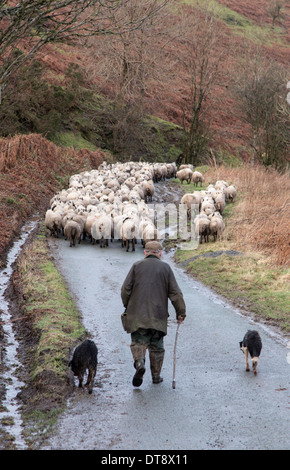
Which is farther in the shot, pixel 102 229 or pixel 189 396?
pixel 102 229

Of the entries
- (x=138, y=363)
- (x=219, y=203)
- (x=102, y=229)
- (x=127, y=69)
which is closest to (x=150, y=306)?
(x=138, y=363)

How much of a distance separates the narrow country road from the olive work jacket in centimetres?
89

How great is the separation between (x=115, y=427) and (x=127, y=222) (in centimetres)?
1121

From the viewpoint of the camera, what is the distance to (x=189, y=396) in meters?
7.61

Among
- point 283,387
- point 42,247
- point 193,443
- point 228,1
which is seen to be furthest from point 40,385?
point 228,1

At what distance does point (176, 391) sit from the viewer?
7766 millimetres

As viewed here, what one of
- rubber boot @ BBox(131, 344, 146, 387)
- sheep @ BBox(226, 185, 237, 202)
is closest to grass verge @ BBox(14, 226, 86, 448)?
rubber boot @ BBox(131, 344, 146, 387)

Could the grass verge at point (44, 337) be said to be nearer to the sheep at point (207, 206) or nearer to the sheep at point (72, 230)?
the sheep at point (72, 230)

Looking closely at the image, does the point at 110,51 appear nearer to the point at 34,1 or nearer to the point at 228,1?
the point at 34,1

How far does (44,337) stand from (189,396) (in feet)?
9.34

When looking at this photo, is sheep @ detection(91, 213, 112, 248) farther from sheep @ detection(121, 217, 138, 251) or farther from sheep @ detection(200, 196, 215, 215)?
sheep @ detection(200, 196, 215, 215)

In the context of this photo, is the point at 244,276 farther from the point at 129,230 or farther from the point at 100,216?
the point at 100,216

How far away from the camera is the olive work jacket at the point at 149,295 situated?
7914 millimetres

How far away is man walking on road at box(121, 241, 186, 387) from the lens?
791 centimetres
